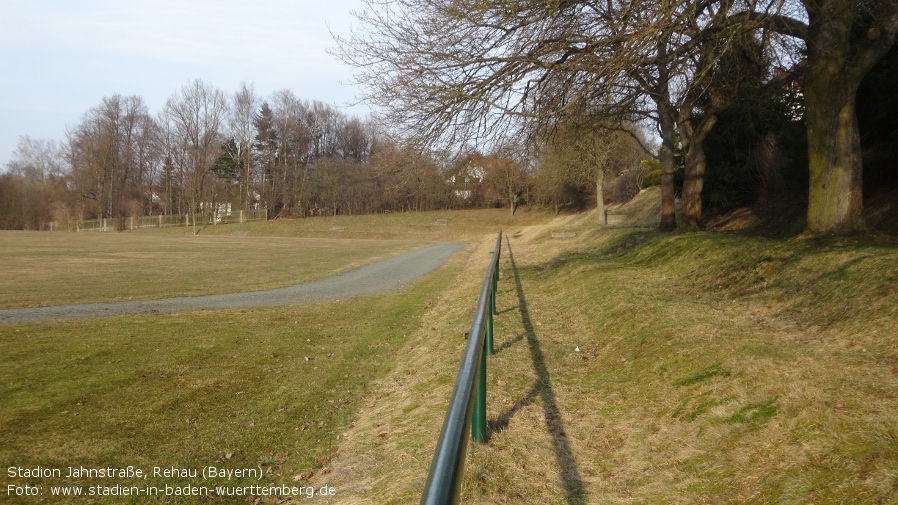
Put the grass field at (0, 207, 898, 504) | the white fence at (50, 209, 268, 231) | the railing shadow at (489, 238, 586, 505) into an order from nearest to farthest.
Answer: the grass field at (0, 207, 898, 504)
the railing shadow at (489, 238, 586, 505)
the white fence at (50, 209, 268, 231)

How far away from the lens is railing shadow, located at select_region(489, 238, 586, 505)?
4.07m

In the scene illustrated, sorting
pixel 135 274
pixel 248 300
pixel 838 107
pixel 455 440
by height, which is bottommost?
pixel 248 300

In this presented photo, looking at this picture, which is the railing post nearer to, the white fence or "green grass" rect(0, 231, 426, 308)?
"green grass" rect(0, 231, 426, 308)

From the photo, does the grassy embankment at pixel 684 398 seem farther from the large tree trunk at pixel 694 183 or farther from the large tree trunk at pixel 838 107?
the large tree trunk at pixel 694 183

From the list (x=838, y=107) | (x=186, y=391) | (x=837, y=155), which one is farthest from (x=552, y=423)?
(x=838, y=107)

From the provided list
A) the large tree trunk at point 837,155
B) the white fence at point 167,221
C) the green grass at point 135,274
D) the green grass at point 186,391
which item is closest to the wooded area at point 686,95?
the large tree trunk at point 837,155

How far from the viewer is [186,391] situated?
739 centimetres

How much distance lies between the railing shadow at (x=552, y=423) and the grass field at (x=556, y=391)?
23 mm

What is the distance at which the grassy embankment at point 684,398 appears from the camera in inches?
148

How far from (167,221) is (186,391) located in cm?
7853

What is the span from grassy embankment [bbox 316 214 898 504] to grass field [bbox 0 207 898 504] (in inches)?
0.8

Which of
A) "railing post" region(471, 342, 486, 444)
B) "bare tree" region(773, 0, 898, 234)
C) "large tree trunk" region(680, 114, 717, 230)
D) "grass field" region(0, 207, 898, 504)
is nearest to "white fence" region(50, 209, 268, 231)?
"large tree trunk" region(680, 114, 717, 230)

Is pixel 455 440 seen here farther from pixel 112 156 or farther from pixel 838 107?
pixel 112 156

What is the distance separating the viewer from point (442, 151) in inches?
441
